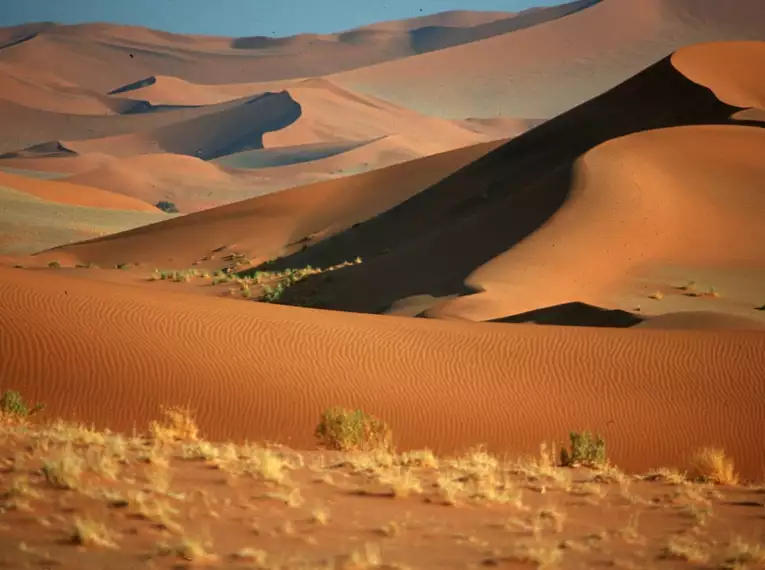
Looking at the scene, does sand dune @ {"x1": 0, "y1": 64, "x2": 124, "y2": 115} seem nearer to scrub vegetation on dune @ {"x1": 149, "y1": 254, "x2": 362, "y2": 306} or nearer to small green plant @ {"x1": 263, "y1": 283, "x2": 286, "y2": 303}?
scrub vegetation on dune @ {"x1": 149, "y1": 254, "x2": 362, "y2": 306}

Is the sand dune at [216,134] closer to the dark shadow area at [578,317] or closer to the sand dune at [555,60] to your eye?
the sand dune at [555,60]

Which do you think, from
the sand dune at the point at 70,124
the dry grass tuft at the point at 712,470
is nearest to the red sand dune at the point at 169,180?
the sand dune at the point at 70,124

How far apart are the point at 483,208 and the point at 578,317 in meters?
15.8

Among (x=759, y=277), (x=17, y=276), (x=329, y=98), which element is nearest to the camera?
(x=17, y=276)

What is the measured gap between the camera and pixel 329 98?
5295 inches

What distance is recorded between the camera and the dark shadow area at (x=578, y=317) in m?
21.4

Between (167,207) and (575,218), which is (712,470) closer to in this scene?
(575,218)

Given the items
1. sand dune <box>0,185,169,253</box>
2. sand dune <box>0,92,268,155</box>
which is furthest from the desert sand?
sand dune <box>0,92,268,155</box>

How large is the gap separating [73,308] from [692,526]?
10599 millimetres

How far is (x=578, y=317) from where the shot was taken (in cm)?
2203

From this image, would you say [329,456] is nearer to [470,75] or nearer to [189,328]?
[189,328]

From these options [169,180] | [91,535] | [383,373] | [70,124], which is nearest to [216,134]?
[70,124]

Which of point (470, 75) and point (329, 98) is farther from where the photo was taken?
point (470, 75)

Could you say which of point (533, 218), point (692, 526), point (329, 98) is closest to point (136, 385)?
point (692, 526)
